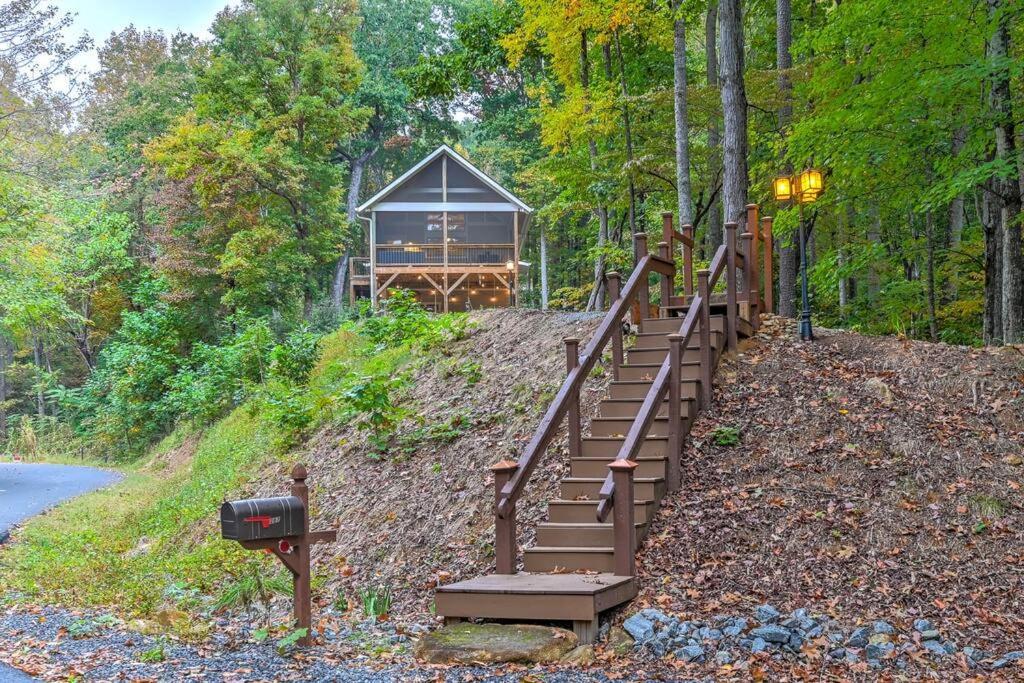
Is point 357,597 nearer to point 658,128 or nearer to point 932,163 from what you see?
point 932,163

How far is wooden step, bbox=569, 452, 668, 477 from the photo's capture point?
25.0ft

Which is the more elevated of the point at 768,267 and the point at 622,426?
the point at 768,267

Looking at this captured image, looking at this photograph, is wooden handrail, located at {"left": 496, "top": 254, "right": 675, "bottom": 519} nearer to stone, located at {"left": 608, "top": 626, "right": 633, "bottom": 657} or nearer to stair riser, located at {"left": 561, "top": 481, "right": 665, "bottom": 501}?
stair riser, located at {"left": 561, "top": 481, "right": 665, "bottom": 501}

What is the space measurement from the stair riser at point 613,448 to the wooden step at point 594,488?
1.04 ft

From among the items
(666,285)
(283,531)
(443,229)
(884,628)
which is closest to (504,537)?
(283,531)

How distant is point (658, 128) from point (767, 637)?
44.8 feet

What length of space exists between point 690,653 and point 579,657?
0.73m

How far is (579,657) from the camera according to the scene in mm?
5699

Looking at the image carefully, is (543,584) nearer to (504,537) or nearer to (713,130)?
(504,537)

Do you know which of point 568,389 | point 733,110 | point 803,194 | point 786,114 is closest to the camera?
point 568,389

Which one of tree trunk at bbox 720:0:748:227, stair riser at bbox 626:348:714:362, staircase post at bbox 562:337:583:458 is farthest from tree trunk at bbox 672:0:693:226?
staircase post at bbox 562:337:583:458

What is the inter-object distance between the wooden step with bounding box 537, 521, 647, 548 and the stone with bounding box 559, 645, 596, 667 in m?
1.26

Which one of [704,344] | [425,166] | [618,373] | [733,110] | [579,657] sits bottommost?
[579,657]

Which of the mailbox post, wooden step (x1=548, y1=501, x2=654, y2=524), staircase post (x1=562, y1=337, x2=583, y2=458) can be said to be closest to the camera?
the mailbox post
